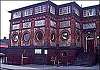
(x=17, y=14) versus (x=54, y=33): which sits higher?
(x=17, y=14)

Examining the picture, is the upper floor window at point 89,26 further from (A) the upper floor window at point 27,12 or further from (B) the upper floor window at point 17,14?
(B) the upper floor window at point 17,14

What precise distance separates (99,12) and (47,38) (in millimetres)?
9328

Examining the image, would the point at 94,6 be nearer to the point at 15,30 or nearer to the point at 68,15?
the point at 68,15

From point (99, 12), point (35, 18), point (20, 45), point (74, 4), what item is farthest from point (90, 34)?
point (20, 45)

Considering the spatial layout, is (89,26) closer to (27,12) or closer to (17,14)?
(27,12)

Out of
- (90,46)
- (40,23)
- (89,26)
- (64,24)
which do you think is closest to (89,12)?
(89,26)

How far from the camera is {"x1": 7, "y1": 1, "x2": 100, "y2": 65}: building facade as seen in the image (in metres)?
25.7

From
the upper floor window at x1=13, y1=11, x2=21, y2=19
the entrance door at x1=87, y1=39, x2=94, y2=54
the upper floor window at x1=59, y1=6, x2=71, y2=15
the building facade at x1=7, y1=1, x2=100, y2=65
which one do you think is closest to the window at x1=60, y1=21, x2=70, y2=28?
the building facade at x1=7, y1=1, x2=100, y2=65

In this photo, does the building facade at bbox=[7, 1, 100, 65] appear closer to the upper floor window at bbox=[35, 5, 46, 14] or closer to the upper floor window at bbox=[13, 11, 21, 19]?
the upper floor window at bbox=[35, 5, 46, 14]

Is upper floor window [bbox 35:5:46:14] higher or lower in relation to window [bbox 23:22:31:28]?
higher

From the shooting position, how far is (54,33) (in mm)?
27547

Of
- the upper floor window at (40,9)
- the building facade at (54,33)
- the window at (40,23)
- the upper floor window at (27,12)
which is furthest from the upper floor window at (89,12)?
the upper floor window at (27,12)

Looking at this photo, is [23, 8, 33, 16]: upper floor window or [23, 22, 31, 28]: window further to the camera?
[23, 8, 33, 16]: upper floor window

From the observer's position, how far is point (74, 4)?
1096 inches
